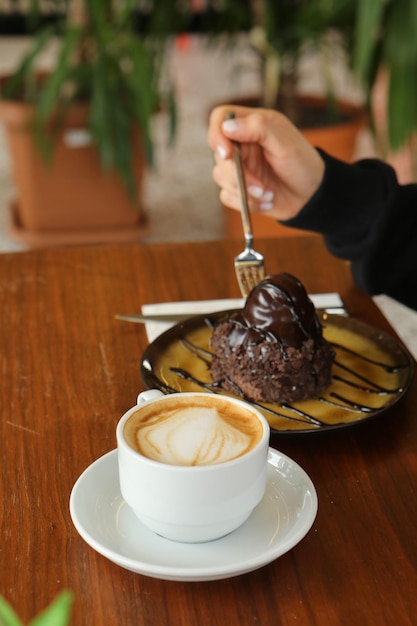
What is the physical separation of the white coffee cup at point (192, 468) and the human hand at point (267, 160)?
23.8 inches

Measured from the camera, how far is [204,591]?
591mm

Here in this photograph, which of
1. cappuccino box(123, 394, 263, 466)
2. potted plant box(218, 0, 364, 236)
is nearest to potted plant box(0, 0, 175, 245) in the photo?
potted plant box(218, 0, 364, 236)

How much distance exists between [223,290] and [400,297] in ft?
0.92

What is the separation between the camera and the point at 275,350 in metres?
Result: 0.83

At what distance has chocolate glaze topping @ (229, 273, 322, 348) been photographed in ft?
2.74

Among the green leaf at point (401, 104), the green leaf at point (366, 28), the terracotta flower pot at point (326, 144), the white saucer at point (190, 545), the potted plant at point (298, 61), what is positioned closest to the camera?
the white saucer at point (190, 545)

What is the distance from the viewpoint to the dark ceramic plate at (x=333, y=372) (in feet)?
2.57

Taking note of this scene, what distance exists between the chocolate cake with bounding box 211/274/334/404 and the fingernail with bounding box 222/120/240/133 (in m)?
0.34

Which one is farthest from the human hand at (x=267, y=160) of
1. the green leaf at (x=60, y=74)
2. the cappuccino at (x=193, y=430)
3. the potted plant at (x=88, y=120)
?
the green leaf at (x=60, y=74)

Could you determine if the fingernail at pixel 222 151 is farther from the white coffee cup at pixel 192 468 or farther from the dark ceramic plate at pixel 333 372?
the white coffee cup at pixel 192 468

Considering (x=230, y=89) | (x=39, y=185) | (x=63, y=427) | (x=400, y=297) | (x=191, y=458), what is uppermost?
(x=191, y=458)

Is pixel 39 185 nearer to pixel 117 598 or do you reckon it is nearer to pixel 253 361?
pixel 253 361

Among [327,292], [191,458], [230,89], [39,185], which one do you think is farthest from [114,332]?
[230,89]

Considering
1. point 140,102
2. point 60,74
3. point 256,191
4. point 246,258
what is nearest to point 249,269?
point 246,258
